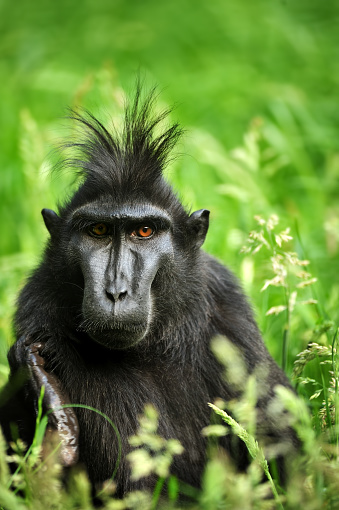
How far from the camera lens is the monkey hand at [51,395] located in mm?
4582

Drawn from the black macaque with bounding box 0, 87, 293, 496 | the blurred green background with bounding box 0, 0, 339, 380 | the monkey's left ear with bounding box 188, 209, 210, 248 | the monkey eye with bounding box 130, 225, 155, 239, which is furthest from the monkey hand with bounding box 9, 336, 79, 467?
the monkey's left ear with bounding box 188, 209, 210, 248

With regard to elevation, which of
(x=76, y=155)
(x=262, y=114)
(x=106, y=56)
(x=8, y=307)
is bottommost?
(x=8, y=307)

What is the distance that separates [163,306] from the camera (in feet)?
16.6

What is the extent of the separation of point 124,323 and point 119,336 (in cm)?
14

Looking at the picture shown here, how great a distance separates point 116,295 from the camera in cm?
439

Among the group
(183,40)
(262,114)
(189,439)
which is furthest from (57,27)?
(189,439)

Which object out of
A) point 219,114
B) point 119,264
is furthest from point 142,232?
point 219,114

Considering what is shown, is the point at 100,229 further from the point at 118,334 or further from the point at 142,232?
the point at 118,334

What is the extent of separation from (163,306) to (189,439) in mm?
898

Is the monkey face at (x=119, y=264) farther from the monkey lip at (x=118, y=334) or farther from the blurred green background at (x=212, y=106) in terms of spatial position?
the blurred green background at (x=212, y=106)

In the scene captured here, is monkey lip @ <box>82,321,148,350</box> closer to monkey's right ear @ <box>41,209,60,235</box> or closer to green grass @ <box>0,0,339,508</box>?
monkey's right ear @ <box>41,209,60,235</box>

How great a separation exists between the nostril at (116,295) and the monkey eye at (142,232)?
54cm

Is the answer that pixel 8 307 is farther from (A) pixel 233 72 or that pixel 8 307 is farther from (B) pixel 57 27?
(B) pixel 57 27

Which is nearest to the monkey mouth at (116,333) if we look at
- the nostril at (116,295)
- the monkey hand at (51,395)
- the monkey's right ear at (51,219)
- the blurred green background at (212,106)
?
the nostril at (116,295)
